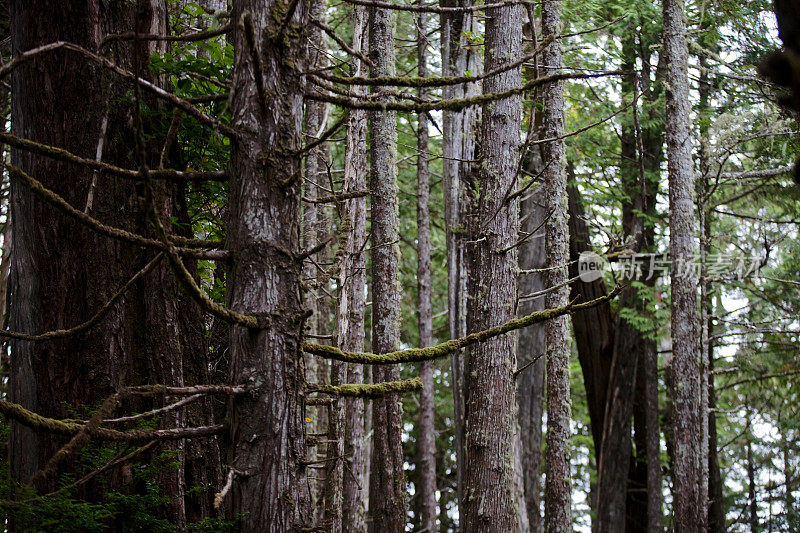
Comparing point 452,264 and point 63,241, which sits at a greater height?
point 452,264

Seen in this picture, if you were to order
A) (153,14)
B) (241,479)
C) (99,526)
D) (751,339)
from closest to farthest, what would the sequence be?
(241,479)
(99,526)
(153,14)
(751,339)

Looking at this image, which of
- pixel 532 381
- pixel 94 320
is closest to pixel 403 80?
pixel 94 320

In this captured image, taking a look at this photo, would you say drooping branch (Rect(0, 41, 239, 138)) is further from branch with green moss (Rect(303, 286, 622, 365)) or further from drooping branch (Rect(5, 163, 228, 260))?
branch with green moss (Rect(303, 286, 622, 365))

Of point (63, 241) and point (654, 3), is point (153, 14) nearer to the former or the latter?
point (63, 241)

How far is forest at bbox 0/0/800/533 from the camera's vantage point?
111 inches

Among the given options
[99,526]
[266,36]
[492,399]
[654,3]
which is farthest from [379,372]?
[654,3]

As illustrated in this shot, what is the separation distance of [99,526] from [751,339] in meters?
15.0

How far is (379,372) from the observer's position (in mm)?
10500

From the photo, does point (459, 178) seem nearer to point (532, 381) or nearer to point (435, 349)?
point (532, 381)

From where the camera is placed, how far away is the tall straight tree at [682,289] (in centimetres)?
1085

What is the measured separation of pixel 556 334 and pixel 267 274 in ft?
23.3

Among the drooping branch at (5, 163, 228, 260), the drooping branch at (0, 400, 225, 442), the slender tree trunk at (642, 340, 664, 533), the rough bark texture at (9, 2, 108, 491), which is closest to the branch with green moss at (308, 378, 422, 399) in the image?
the drooping branch at (0, 400, 225, 442)

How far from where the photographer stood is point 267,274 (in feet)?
9.25

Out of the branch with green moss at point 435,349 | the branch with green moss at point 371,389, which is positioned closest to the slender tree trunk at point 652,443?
the branch with green moss at point 435,349
